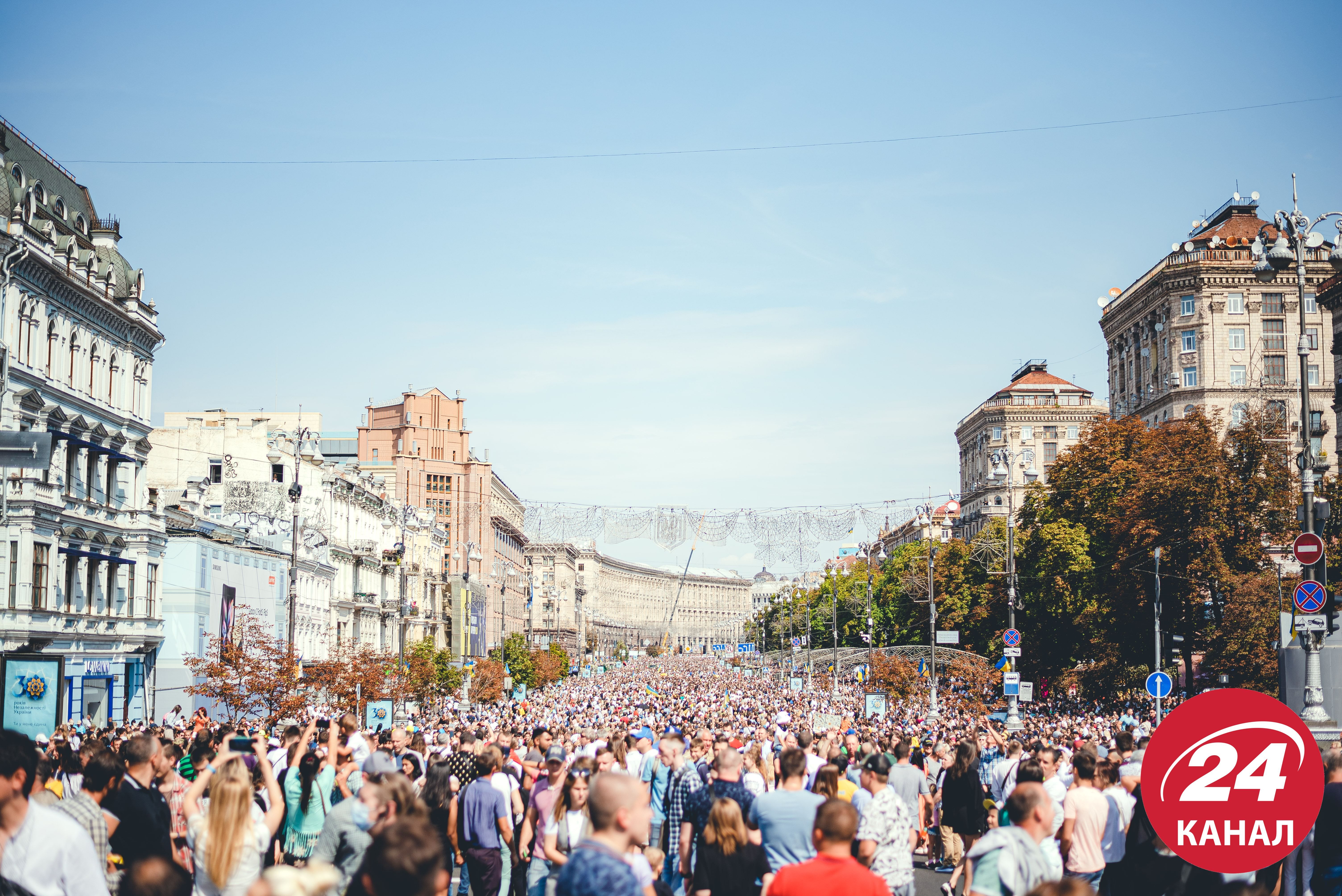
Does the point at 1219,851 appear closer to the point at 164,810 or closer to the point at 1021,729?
the point at 164,810

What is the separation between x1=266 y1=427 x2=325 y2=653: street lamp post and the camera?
123ft

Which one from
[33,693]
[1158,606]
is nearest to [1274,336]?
[1158,606]

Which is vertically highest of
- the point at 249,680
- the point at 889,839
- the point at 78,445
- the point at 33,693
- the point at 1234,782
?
the point at 78,445

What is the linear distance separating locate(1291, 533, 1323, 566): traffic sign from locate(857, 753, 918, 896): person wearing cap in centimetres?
1347

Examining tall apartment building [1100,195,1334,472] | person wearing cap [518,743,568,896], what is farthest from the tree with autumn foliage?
A: tall apartment building [1100,195,1334,472]

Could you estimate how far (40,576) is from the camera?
3603cm

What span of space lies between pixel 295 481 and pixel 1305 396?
39025mm

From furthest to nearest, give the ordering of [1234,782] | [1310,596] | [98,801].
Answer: [1310,596], [98,801], [1234,782]

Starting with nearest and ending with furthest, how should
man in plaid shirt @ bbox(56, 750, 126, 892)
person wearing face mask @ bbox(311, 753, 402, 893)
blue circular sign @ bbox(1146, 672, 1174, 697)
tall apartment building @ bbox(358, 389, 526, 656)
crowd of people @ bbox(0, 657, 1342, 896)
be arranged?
1. crowd of people @ bbox(0, 657, 1342, 896)
2. person wearing face mask @ bbox(311, 753, 402, 893)
3. man in plaid shirt @ bbox(56, 750, 126, 892)
4. blue circular sign @ bbox(1146, 672, 1174, 697)
5. tall apartment building @ bbox(358, 389, 526, 656)

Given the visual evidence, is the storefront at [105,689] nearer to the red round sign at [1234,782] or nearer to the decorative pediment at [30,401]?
the decorative pediment at [30,401]

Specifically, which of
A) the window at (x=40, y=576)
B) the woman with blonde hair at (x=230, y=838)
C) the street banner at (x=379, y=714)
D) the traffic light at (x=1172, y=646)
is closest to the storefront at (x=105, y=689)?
the window at (x=40, y=576)

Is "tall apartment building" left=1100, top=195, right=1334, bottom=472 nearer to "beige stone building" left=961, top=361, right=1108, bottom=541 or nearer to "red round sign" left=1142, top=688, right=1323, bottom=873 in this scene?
"beige stone building" left=961, top=361, right=1108, bottom=541

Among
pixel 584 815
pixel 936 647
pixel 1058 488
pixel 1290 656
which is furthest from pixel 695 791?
pixel 936 647

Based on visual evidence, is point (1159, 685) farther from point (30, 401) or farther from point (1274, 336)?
point (1274, 336)
